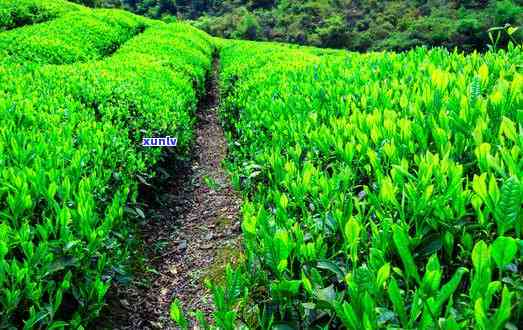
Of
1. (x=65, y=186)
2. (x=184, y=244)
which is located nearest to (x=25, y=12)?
(x=184, y=244)

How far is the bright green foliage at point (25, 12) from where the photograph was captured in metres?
15.3

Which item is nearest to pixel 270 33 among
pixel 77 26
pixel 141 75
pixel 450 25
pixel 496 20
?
pixel 450 25

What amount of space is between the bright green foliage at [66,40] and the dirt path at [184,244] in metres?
4.22

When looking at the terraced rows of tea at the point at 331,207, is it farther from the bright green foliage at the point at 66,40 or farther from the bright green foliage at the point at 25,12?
the bright green foliage at the point at 25,12

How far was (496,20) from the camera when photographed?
144 ft

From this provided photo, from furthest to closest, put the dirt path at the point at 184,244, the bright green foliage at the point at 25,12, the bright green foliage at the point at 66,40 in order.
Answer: the bright green foliage at the point at 25,12, the bright green foliage at the point at 66,40, the dirt path at the point at 184,244

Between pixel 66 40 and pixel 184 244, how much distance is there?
373 inches

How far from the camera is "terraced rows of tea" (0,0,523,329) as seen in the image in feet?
5.52

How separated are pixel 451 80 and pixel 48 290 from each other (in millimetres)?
3508

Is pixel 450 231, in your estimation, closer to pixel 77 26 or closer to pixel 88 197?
pixel 88 197

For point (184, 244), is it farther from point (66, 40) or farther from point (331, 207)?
point (66, 40)

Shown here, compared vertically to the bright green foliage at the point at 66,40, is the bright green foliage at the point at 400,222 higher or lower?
lower

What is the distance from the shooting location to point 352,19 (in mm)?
59688

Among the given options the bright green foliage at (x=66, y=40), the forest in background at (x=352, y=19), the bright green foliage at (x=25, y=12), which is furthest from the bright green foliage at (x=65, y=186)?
the forest in background at (x=352, y=19)
